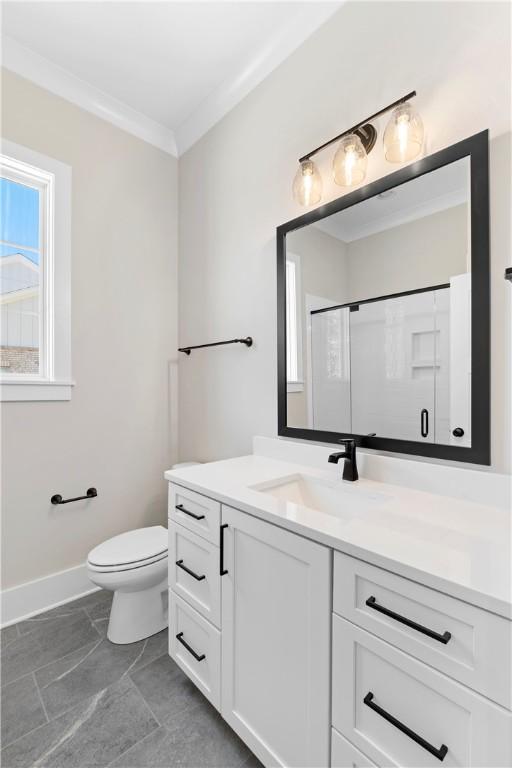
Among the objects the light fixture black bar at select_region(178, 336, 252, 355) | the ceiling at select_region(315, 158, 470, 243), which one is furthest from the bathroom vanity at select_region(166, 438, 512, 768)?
the ceiling at select_region(315, 158, 470, 243)

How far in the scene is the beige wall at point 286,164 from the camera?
1073 mm

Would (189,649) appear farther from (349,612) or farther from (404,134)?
(404,134)

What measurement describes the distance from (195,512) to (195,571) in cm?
21

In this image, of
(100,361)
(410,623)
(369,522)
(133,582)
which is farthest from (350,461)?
(100,361)

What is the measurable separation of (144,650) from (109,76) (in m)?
2.87

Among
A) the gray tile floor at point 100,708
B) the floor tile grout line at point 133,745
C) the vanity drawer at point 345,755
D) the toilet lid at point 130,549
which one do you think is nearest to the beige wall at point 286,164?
the toilet lid at point 130,549

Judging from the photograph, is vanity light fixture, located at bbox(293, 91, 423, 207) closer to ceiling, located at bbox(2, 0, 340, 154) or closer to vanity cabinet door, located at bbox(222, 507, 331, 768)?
ceiling, located at bbox(2, 0, 340, 154)

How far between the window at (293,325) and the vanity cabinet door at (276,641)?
725 mm

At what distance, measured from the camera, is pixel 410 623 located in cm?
69

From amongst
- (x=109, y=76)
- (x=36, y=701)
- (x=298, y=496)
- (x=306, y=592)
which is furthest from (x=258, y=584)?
(x=109, y=76)

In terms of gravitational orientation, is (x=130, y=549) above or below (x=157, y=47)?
below

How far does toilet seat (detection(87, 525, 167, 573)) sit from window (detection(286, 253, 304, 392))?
965mm

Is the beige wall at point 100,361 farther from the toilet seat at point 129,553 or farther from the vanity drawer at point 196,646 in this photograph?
the vanity drawer at point 196,646

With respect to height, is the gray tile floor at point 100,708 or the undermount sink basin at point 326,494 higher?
the undermount sink basin at point 326,494
